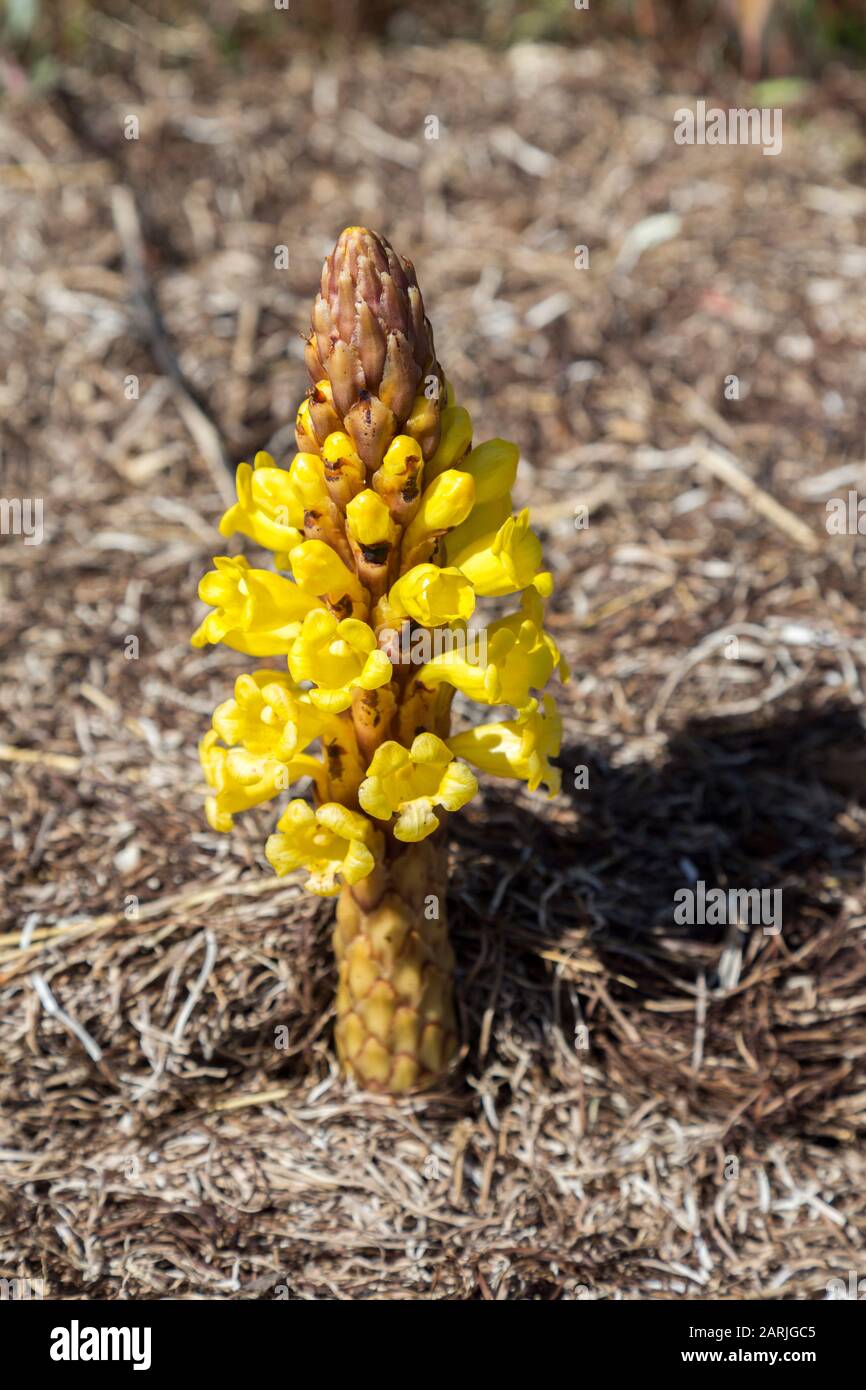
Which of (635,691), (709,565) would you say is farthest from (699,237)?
(635,691)

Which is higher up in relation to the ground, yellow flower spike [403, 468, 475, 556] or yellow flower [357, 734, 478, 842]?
yellow flower spike [403, 468, 475, 556]

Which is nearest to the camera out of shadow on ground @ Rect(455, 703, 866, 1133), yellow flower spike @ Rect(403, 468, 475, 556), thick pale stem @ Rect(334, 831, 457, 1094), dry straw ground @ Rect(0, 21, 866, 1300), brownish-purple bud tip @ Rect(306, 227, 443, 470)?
brownish-purple bud tip @ Rect(306, 227, 443, 470)

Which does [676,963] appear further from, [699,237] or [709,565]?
[699,237]

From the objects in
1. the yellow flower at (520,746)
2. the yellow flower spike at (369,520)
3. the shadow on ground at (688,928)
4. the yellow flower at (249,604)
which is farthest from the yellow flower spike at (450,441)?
the shadow on ground at (688,928)

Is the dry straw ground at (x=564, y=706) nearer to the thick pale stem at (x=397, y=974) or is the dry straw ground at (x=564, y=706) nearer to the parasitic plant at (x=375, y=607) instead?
the thick pale stem at (x=397, y=974)

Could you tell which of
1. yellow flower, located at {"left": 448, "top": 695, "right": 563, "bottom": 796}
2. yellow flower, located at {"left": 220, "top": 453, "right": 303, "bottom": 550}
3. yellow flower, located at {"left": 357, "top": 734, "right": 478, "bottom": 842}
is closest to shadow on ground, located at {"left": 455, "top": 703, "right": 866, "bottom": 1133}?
yellow flower, located at {"left": 448, "top": 695, "right": 563, "bottom": 796}

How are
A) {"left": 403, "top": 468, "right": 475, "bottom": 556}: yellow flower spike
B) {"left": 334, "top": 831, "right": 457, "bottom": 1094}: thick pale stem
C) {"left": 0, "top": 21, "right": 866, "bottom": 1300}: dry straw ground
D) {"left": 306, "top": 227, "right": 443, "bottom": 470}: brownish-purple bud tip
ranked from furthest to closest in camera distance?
{"left": 0, "top": 21, "right": 866, "bottom": 1300}: dry straw ground < {"left": 334, "top": 831, "right": 457, "bottom": 1094}: thick pale stem < {"left": 403, "top": 468, "right": 475, "bottom": 556}: yellow flower spike < {"left": 306, "top": 227, "right": 443, "bottom": 470}: brownish-purple bud tip

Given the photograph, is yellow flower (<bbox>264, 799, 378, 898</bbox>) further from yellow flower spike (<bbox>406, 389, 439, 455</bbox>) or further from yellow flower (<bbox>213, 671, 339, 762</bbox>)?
yellow flower spike (<bbox>406, 389, 439, 455</bbox>)
